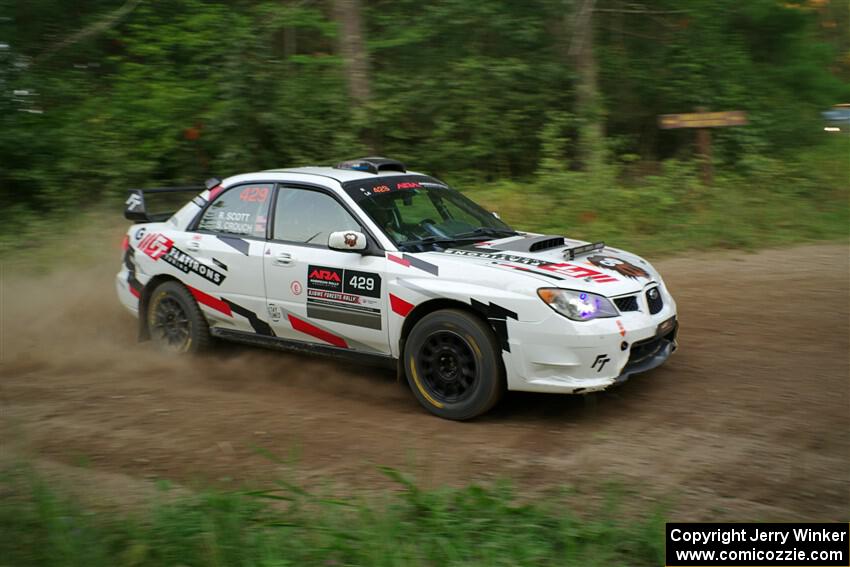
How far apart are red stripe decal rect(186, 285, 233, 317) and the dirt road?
51 centimetres

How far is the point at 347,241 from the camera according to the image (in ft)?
19.9

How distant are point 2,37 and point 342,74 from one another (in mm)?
5446

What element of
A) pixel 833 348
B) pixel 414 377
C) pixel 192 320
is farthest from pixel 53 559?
pixel 833 348

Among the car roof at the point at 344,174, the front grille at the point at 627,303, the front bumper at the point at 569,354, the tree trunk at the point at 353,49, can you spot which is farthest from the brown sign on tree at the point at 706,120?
the front bumper at the point at 569,354

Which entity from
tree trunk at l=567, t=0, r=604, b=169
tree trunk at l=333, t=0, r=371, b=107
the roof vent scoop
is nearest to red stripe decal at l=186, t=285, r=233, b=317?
the roof vent scoop

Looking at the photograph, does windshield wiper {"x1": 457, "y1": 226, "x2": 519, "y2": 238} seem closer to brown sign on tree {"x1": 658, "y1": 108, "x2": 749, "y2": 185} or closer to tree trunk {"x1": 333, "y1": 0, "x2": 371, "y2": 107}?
brown sign on tree {"x1": 658, "y1": 108, "x2": 749, "y2": 185}

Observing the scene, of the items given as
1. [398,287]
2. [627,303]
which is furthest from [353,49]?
[627,303]

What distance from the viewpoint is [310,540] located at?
3.81 metres

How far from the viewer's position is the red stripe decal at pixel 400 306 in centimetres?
591

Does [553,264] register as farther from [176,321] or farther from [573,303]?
[176,321]

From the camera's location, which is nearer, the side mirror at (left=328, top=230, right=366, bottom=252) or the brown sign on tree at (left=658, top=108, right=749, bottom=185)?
the side mirror at (left=328, top=230, right=366, bottom=252)

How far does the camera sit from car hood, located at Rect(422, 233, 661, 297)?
221 inches

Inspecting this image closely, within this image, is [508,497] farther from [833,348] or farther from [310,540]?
[833,348]

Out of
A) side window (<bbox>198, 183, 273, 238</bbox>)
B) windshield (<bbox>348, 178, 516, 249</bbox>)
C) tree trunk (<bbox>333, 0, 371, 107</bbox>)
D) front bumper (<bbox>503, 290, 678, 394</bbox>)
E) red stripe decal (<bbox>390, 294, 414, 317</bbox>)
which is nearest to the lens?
front bumper (<bbox>503, 290, 678, 394</bbox>)
